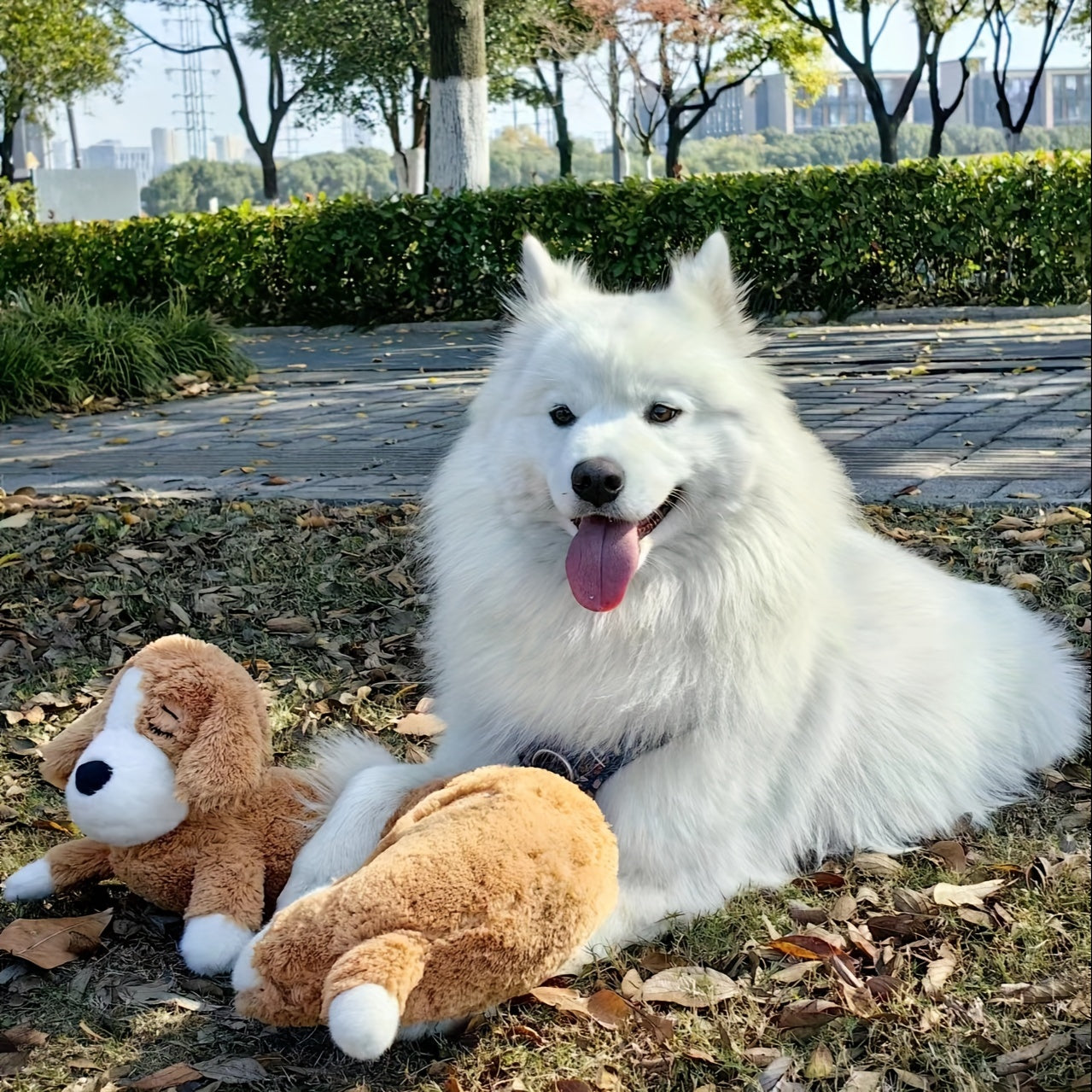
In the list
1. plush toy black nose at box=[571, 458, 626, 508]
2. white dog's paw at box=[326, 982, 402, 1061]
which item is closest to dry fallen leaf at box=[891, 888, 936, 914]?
plush toy black nose at box=[571, 458, 626, 508]

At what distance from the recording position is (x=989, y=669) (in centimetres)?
322

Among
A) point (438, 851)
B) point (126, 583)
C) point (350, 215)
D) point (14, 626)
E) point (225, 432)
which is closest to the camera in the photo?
point (438, 851)

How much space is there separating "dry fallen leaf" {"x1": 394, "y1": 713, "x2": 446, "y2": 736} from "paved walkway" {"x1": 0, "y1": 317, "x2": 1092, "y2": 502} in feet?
8.10

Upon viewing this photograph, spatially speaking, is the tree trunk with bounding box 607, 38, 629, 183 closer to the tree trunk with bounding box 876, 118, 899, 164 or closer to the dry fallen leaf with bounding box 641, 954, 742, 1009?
the tree trunk with bounding box 876, 118, 899, 164

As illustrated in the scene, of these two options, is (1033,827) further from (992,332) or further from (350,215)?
(350,215)

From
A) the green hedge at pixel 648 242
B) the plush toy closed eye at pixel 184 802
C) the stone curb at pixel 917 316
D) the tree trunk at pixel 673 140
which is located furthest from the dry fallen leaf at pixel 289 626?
the tree trunk at pixel 673 140

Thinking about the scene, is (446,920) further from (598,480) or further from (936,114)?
(936,114)

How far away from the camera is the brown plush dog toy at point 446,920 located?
2.07 meters

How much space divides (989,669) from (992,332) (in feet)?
32.1

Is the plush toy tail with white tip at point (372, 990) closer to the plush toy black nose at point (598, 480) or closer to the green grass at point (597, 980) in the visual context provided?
the green grass at point (597, 980)

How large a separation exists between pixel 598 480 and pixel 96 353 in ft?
28.4

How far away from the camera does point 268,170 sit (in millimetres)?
38219

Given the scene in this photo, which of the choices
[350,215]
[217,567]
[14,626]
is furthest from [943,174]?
[14,626]

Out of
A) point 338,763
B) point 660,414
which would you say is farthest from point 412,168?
point 660,414
